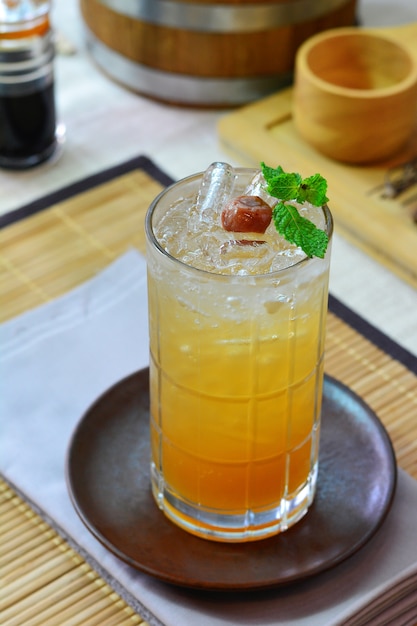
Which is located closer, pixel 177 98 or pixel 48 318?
pixel 48 318

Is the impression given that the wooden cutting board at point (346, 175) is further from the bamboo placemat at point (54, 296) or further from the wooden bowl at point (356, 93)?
the bamboo placemat at point (54, 296)

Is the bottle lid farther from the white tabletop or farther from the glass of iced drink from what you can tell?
the glass of iced drink

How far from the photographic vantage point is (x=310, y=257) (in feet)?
3.02

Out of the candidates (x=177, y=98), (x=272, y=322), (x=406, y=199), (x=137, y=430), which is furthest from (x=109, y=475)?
(x=177, y=98)

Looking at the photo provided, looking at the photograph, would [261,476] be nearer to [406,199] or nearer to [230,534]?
[230,534]

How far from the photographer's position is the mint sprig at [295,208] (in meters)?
0.91

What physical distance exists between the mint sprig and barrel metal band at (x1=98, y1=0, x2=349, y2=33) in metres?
0.93

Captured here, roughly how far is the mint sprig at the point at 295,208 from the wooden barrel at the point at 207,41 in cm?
95

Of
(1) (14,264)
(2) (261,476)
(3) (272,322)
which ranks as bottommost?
(1) (14,264)

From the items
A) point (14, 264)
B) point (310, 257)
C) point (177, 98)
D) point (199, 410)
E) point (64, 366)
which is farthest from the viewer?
point (177, 98)

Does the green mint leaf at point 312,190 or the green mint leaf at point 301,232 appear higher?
the green mint leaf at point 312,190

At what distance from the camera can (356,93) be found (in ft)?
5.39

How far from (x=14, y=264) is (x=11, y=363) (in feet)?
0.87

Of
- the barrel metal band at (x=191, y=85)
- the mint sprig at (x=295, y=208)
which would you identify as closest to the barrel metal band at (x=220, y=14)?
the barrel metal band at (x=191, y=85)
